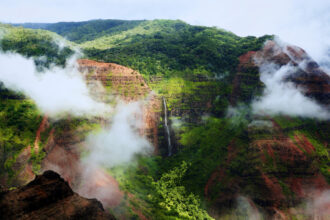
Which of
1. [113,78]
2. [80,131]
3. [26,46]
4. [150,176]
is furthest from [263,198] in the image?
[26,46]

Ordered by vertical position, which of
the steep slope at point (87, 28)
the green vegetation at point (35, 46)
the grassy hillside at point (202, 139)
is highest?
the steep slope at point (87, 28)

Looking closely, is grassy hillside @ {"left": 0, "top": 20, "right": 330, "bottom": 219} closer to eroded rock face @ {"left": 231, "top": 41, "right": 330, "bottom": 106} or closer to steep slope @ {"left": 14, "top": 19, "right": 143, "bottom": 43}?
eroded rock face @ {"left": 231, "top": 41, "right": 330, "bottom": 106}

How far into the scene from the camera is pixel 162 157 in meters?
58.1

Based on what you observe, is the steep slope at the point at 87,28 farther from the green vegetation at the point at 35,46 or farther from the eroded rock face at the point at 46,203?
the eroded rock face at the point at 46,203

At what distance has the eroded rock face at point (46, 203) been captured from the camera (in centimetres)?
2052

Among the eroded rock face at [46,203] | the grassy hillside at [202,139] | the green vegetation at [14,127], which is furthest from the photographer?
the grassy hillside at [202,139]

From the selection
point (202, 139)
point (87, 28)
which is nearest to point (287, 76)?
point (202, 139)

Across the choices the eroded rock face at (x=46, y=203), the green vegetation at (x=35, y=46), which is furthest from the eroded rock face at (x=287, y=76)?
the eroded rock face at (x=46, y=203)

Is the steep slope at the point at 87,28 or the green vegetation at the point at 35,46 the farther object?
the steep slope at the point at 87,28

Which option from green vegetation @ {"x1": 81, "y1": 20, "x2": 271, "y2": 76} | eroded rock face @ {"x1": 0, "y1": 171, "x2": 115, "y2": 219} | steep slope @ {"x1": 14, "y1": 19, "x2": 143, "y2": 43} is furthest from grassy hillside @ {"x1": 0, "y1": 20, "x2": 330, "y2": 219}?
steep slope @ {"x1": 14, "y1": 19, "x2": 143, "y2": 43}

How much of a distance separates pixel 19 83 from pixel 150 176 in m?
31.7

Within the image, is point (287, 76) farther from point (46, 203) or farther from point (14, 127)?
point (14, 127)

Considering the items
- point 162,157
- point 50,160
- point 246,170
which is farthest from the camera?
point 162,157

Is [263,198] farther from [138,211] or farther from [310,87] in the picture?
[310,87]
